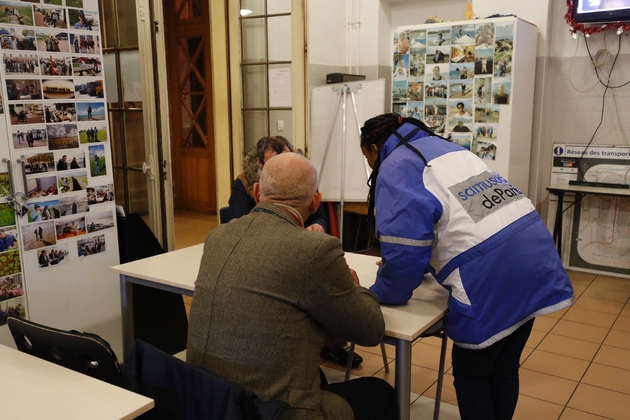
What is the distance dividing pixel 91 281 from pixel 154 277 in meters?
0.81

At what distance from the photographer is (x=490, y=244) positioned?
1.83m

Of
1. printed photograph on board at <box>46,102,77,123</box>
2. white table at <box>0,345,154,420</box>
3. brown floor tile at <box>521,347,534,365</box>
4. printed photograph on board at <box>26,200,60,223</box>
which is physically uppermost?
printed photograph on board at <box>46,102,77,123</box>

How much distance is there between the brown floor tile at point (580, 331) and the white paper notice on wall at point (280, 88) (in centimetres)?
282

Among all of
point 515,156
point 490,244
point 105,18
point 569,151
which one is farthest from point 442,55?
point 490,244

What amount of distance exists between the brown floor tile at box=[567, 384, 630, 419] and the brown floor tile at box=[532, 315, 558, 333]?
795 mm

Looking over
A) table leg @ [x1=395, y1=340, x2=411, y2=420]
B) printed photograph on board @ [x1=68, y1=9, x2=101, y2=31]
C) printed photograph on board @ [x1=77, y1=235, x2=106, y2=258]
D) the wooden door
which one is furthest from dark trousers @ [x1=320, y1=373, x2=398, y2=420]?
the wooden door

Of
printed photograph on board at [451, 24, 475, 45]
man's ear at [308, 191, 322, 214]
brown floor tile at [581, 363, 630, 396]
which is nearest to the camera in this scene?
man's ear at [308, 191, 322, 214]

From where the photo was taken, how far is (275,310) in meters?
1.52

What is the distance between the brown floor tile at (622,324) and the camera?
12.5 feet

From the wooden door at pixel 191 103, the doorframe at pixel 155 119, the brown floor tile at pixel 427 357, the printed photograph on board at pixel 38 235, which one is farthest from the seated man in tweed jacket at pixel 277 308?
the wooden door at pixel 191 103

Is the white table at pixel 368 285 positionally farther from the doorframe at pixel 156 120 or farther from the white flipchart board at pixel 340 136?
the white flipchart board at pixel 340 136

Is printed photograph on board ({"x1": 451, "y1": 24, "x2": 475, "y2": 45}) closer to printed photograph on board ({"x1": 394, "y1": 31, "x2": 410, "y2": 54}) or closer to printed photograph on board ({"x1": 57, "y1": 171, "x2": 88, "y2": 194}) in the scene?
printed photograph on board ({"x1": 394, "y1": 31, "x2": 410, "y2": 54})

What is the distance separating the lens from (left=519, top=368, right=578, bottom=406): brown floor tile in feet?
9.53

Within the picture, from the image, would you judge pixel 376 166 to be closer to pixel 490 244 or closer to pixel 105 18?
pixel 490 244
